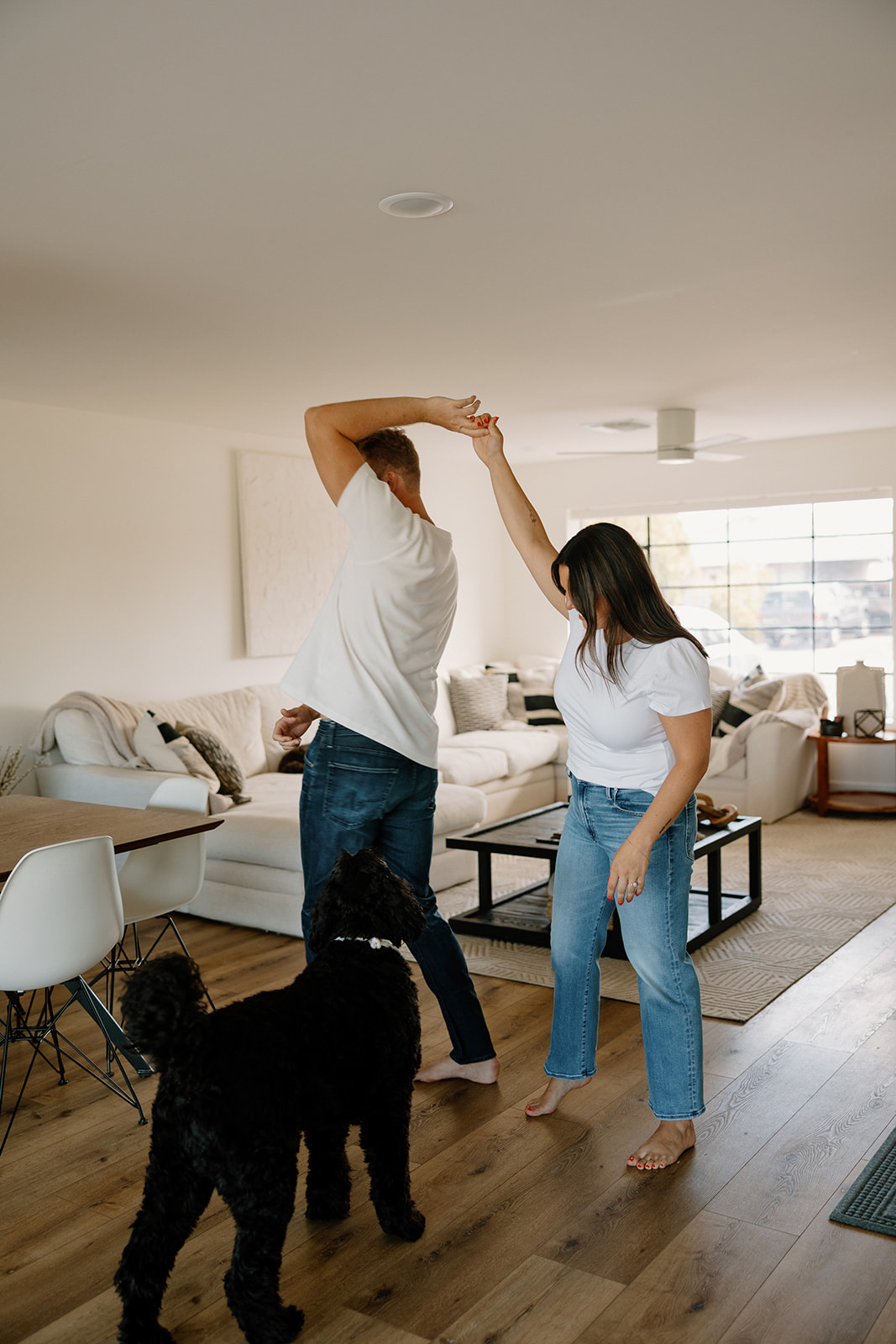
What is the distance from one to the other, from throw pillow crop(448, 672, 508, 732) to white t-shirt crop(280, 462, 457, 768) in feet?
16.2

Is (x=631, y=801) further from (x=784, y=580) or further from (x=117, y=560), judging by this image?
(x=784, y=580)

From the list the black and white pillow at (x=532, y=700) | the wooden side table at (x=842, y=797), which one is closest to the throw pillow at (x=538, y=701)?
the black and white pillow at (x=532, y=700)

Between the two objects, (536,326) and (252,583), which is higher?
(536,326)

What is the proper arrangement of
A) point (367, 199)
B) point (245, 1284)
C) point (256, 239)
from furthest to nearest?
point (256, 239), point (367, 199), point (245, 1284)

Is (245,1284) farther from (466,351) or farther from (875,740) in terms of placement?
(875,740)

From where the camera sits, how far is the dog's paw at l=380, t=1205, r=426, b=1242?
2.03 metres

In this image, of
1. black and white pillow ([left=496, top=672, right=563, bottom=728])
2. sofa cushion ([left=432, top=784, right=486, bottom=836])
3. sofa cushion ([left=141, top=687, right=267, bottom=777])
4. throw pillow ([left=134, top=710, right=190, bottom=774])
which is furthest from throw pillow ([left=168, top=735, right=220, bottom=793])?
black and white pillow ([left=496, top=672, right=563, bottom=728])

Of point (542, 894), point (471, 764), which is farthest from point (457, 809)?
point (471, 764)

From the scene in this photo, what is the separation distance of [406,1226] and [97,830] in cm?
136

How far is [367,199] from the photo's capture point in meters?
2.72

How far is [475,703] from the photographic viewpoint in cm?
730

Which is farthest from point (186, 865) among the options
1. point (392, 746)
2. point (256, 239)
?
point (256, 239)

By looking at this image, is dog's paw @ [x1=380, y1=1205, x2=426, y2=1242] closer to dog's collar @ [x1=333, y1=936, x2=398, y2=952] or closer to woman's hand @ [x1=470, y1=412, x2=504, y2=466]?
dog's collar @ [x1=333, y1=936, x2=398, y2=952]

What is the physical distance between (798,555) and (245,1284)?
6.85 metres
